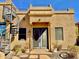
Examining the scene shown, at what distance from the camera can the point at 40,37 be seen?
96.2 feet

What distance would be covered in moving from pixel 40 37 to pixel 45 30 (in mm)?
1284

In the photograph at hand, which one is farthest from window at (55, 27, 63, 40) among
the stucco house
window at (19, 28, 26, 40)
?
window at (19, 28, 26, 40)

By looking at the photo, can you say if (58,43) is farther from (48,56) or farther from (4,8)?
(4,8)

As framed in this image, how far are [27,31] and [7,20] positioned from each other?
350cm

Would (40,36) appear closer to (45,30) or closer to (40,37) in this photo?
(40,37)

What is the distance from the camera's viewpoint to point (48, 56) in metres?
23.2

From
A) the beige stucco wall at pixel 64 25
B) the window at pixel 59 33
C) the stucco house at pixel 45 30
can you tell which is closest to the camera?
the stucco house at pixel 45 30

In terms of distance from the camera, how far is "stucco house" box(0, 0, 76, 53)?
2870cm

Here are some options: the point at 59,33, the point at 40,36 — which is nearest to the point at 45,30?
the point at 40,36

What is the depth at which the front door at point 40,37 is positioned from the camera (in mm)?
29203

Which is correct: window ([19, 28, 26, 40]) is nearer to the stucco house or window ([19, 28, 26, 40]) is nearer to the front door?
the stucco house

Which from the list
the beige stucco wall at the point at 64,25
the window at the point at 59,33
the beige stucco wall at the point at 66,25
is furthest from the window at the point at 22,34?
the window at the point at 59,33

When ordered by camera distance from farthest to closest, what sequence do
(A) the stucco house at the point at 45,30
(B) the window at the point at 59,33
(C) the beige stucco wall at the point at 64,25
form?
(B) the window at the point at 59,33, (C) the beige stucco wall at the point at 64,25, (A) the stucco house at the point at 45,30

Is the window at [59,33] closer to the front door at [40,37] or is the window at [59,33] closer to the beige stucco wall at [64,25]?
the beige stucco wall at [64,25]
